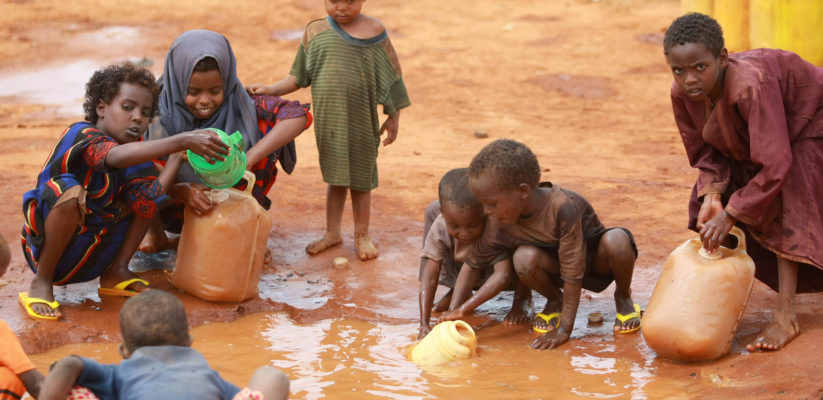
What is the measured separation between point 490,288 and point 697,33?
1.44 meters

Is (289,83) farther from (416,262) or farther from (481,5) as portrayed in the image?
(481,5)

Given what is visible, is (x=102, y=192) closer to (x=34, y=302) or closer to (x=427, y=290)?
(x=34, y=302)

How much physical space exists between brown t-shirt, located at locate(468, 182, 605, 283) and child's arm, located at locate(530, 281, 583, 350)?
5cm

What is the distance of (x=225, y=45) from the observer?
16.4ft

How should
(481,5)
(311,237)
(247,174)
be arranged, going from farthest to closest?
(481,5), (311,237), (247,174)

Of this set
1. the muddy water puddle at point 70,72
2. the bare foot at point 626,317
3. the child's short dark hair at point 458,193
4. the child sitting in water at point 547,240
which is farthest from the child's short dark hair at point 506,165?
the muddy water puddle at point 70,72

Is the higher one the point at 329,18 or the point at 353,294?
the point at 329,18

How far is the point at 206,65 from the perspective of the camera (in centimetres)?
486

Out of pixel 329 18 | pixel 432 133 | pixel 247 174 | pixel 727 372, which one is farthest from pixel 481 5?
pixel 727 372

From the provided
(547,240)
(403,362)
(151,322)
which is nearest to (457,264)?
(547,240)

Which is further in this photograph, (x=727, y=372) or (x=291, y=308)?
(x=291, y=308)

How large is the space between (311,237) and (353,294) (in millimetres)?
976

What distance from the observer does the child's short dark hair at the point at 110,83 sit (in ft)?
15.0

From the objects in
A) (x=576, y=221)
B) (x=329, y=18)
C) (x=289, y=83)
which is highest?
(x=329, y=18)
